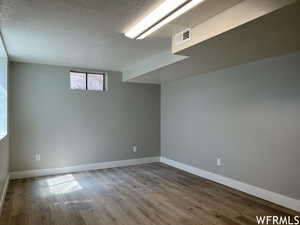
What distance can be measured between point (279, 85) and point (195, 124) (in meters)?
1.87

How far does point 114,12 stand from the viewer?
2.20m

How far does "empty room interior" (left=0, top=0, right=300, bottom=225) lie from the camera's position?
2.28m

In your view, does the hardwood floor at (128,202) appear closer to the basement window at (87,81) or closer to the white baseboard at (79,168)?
the white baseboard at (79,168)

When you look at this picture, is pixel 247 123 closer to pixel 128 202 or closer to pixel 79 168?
pixel 128 202

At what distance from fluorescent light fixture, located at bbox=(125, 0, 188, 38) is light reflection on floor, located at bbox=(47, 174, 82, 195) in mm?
2662

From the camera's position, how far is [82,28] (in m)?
2.63

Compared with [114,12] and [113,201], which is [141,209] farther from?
[114,12]

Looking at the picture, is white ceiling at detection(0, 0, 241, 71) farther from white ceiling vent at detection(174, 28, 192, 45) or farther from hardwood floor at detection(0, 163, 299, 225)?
hardwood floor at detection(0, 163, 299, 225)

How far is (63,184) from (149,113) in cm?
262

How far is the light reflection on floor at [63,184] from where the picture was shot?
365cm

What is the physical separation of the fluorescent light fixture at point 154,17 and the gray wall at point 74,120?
249 centimetres

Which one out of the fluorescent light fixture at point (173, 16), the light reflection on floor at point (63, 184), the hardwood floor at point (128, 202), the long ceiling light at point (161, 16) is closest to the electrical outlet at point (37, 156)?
the hardwood floor at point (128, 202)

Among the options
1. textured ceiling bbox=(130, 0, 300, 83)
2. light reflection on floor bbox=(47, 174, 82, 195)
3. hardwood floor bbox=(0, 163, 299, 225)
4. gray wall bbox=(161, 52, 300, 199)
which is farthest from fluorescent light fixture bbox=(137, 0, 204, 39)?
light reflection on floor bbox=(47, 174, 82, 195)

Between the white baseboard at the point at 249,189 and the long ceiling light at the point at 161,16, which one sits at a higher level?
the long ceiling light at the point at 161,16
